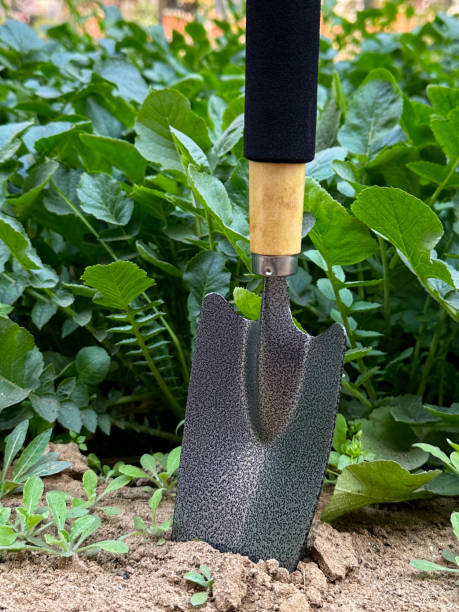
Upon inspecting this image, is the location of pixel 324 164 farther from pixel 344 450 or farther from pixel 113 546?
pixel 113 546

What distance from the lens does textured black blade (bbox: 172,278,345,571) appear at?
88cm

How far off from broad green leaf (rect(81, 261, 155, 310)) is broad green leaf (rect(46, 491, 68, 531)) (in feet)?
0.93

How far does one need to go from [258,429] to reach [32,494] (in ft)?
1.00

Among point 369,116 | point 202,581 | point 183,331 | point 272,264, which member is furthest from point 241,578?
point 369,116

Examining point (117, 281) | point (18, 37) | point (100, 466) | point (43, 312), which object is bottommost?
point (100, 466)

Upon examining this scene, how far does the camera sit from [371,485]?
94cm

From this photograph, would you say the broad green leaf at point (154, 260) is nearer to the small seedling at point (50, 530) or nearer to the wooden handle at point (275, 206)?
the wooden handle at point (275, 206)

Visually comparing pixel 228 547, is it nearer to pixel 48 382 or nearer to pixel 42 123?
pixel 48 382

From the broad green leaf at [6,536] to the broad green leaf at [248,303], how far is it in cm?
41

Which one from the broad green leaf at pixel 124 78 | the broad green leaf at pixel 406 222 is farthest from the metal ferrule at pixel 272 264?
the broad green leaf at pixel 124 78

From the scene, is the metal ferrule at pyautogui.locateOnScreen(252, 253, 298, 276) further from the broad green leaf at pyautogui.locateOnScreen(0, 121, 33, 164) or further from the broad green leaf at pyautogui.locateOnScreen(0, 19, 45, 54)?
the broad green leaf at pyautogui.locateOnScreen(0, 19, 45, 54)

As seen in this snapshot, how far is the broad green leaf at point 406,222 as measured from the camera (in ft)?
2.96

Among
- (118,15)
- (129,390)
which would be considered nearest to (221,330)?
(129,390)

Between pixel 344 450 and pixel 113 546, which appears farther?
pixel 344 450
